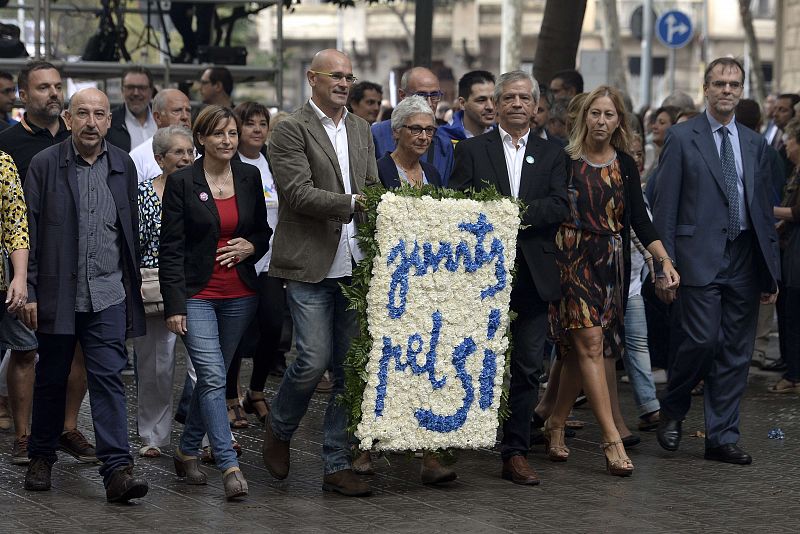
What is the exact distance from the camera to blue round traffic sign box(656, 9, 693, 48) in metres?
23.5

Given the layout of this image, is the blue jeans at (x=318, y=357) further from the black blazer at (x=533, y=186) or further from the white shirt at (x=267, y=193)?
the white shirt at (x=267, y=193)

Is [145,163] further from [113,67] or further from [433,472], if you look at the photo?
[113,67]

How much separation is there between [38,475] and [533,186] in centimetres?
306

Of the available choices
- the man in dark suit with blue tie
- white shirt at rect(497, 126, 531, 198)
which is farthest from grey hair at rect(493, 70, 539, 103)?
white shirt at rect(497, 126, 531, 198)

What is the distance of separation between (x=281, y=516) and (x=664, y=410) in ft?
9.41

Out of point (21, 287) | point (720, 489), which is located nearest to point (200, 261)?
point (21, 287)

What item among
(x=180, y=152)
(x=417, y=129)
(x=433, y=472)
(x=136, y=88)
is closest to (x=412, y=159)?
(x=417, y=129)

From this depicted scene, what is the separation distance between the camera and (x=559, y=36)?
1586cm

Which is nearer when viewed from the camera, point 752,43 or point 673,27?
point 673,27

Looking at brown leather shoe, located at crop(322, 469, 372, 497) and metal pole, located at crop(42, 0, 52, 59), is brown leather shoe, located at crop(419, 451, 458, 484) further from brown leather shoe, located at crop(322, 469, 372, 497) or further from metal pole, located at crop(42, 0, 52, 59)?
metal pole, located at crop(42, 0, 52, 59)

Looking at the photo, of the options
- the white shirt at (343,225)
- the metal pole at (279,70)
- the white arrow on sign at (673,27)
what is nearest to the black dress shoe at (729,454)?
the white shirt at (343,225)

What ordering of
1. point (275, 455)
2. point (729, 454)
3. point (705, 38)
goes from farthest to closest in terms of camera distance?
1. point (705, 38)
2. point (729, 454)
3. point (275, 455)

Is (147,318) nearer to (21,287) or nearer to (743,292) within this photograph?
(21,287)

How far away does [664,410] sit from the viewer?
9.33m
